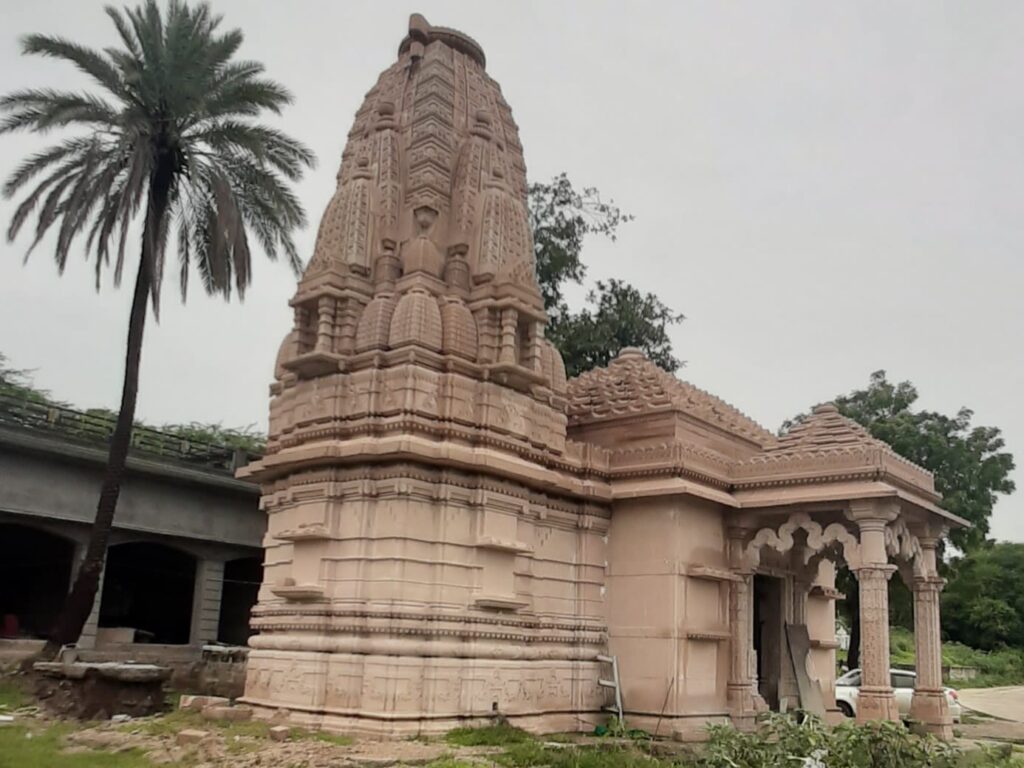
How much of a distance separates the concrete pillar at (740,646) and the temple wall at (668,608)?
0.49ft

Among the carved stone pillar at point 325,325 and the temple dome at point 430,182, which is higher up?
the temple dome at point 430,182

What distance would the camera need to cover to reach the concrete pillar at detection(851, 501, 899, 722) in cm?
1353

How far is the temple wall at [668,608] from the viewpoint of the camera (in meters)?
14.5

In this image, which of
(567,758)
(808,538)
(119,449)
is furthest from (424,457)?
(119,449)

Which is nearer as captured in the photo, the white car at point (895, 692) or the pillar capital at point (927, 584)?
the pillar capital at point (927, 584)

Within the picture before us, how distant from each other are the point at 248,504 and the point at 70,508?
5509 mm

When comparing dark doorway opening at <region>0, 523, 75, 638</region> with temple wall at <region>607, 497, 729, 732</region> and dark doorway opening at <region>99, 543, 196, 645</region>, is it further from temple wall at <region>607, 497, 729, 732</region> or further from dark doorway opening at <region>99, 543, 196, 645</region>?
temple wall at <region>607, 497, 729, 732</region>

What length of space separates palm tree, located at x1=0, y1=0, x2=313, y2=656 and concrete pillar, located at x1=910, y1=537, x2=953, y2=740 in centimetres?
1455

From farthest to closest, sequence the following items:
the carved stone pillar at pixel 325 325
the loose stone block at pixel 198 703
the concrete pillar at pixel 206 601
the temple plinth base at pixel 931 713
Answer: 1. the concrete pillar at pixel 206 601
2. the temple plinth base at pixel 931 713
3. the carved stone pillar at pixel 325 325
4. the loose stone block at pixel 198 703

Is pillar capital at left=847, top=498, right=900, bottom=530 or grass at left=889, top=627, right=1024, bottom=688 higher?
pillar capital at left=847, top=498, right=900, bottom=530

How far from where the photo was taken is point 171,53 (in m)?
20.6

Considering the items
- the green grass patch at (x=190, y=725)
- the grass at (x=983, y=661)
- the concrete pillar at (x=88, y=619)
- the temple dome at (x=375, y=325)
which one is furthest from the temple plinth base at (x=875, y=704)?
the grass at (x=983, y=661)

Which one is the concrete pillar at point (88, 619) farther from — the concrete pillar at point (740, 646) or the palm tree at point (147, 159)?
the concrete pillar at point (740, 646)

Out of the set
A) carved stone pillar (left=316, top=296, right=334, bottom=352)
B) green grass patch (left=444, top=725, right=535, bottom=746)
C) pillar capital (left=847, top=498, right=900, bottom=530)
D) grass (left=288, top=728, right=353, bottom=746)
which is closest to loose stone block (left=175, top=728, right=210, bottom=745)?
grass (left=288, top=728, right=353, bottom=746)
